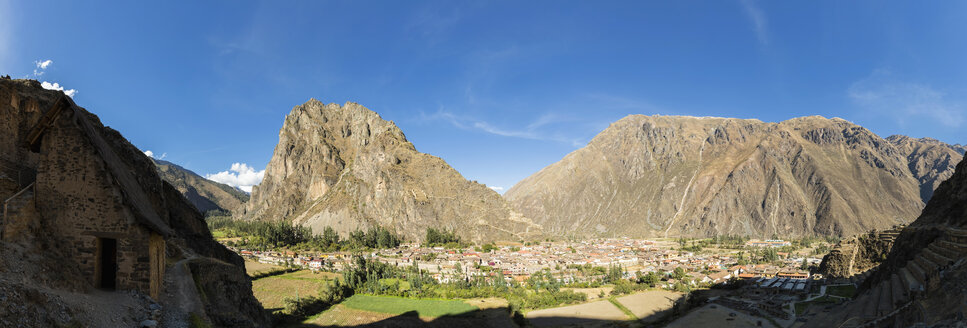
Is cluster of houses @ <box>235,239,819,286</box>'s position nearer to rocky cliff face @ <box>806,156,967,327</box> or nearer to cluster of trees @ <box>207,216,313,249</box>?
cluster of trees @ <box>207,216,313,249</box>

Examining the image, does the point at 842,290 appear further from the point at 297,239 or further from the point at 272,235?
the point at 297,239

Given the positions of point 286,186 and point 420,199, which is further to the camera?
point 286,186

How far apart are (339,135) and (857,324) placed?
654 ft

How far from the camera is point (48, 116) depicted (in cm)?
971

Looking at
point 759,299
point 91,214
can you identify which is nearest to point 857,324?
point 759,299

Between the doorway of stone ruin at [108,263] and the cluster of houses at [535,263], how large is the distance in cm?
6016

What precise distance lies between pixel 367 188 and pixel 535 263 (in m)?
85.6

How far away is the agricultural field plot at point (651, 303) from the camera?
167ft

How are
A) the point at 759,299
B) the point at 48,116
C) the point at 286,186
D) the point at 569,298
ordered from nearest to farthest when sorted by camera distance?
the point at 48,116, the point at 759,299, the point at 569,298, the point at 286,186

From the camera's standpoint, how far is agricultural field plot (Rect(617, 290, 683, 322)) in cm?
5091

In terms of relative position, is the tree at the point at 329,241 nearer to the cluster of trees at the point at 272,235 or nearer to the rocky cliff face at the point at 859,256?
the cluster of trees at the point at 272,235

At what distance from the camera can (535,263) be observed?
90562 mm

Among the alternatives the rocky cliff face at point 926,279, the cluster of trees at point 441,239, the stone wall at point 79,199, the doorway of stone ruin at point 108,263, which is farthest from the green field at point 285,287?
the rocky cliff face at point 926,279

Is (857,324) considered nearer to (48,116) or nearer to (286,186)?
(48,116)
